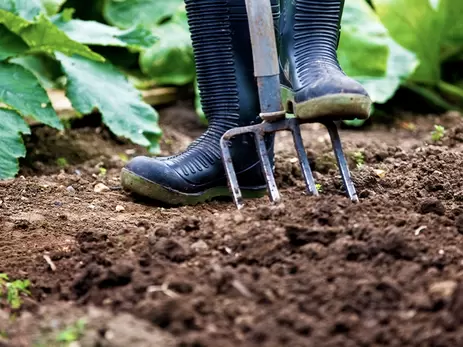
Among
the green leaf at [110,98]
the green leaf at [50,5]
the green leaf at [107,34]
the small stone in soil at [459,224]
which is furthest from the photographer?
the green leaf at [50,5]

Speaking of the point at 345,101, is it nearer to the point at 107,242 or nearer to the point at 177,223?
the point at 177,223

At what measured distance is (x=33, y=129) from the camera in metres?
3.68

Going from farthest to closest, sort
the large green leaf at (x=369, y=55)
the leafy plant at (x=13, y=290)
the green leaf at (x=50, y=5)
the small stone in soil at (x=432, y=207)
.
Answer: the large green leaf at (x=369, y=55) < the green leaf at (x=50, y=5) < the small stone in soil at (x=432, y=207) < the leafy plant at (x=13, y=290)

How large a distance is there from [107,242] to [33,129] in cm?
172

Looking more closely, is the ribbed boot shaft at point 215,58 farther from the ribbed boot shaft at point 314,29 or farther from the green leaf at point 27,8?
the green leaf at point 27,8

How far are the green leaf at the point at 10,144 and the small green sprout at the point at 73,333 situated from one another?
1576mm

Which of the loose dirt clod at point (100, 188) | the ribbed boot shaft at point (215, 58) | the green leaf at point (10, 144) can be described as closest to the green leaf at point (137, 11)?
the green leaf at point (10, 144)

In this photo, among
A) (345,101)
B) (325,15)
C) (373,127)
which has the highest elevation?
(325,15)

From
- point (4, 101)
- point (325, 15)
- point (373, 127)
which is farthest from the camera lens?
point (373, 127)

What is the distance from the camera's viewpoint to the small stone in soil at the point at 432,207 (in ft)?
7.06

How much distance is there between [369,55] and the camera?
4.63m

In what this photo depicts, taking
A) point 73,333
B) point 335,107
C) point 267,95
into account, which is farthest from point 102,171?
point 73,333

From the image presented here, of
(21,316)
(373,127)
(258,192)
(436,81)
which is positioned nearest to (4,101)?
(258,192)

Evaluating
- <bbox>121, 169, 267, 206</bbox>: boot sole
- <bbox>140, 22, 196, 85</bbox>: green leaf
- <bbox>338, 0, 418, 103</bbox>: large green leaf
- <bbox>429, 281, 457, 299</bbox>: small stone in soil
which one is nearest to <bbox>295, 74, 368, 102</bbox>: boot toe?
<bbox>121, 169, 267, 206</bbox>: boot sole
